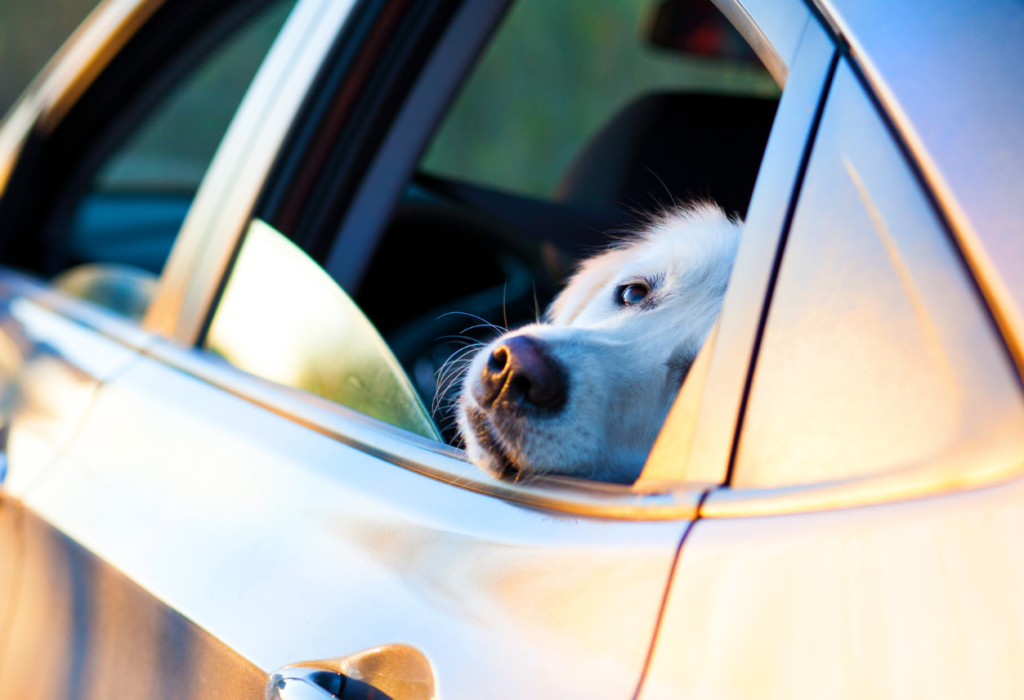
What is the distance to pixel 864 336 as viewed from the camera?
28.3 inches

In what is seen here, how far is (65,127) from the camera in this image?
274cm

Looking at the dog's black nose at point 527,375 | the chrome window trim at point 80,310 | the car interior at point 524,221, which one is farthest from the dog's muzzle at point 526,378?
the chrome window trim at point 80,310

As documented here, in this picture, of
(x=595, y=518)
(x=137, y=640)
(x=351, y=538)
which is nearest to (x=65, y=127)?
(x=137, y=640)

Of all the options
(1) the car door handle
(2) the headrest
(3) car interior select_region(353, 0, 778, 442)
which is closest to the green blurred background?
(3) car interior select_region(353, 0, 778, 442)

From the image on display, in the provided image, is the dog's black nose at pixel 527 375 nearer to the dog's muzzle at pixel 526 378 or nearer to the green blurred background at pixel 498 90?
the dog's muzzle at pixel 526 378

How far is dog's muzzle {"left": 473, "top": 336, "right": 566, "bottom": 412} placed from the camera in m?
1.11

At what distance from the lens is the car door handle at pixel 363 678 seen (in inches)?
35.2

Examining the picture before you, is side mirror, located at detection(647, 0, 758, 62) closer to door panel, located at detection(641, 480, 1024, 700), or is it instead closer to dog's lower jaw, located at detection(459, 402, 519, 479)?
dog's lower jaw, located at detection(459, 402, 519, 479)

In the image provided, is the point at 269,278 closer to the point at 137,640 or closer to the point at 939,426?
the point at 137,640

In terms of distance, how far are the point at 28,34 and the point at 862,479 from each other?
48.0 feet

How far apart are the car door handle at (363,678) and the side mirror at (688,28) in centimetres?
264

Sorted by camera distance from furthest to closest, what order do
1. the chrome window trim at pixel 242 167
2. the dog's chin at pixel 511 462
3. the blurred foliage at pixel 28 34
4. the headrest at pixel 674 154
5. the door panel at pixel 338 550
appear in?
the blurred foliage at pixel 28 34 < the chrome window trim at pixel 242 167 < the headrest at pixel 674 154 < the dog's chin at pixel 511 462 < the door panel at pixel 338 550

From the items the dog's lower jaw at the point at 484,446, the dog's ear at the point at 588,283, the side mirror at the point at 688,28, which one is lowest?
the dog's lower jaw at the point at 484,446

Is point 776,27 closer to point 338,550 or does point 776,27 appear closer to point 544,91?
point 338,550
